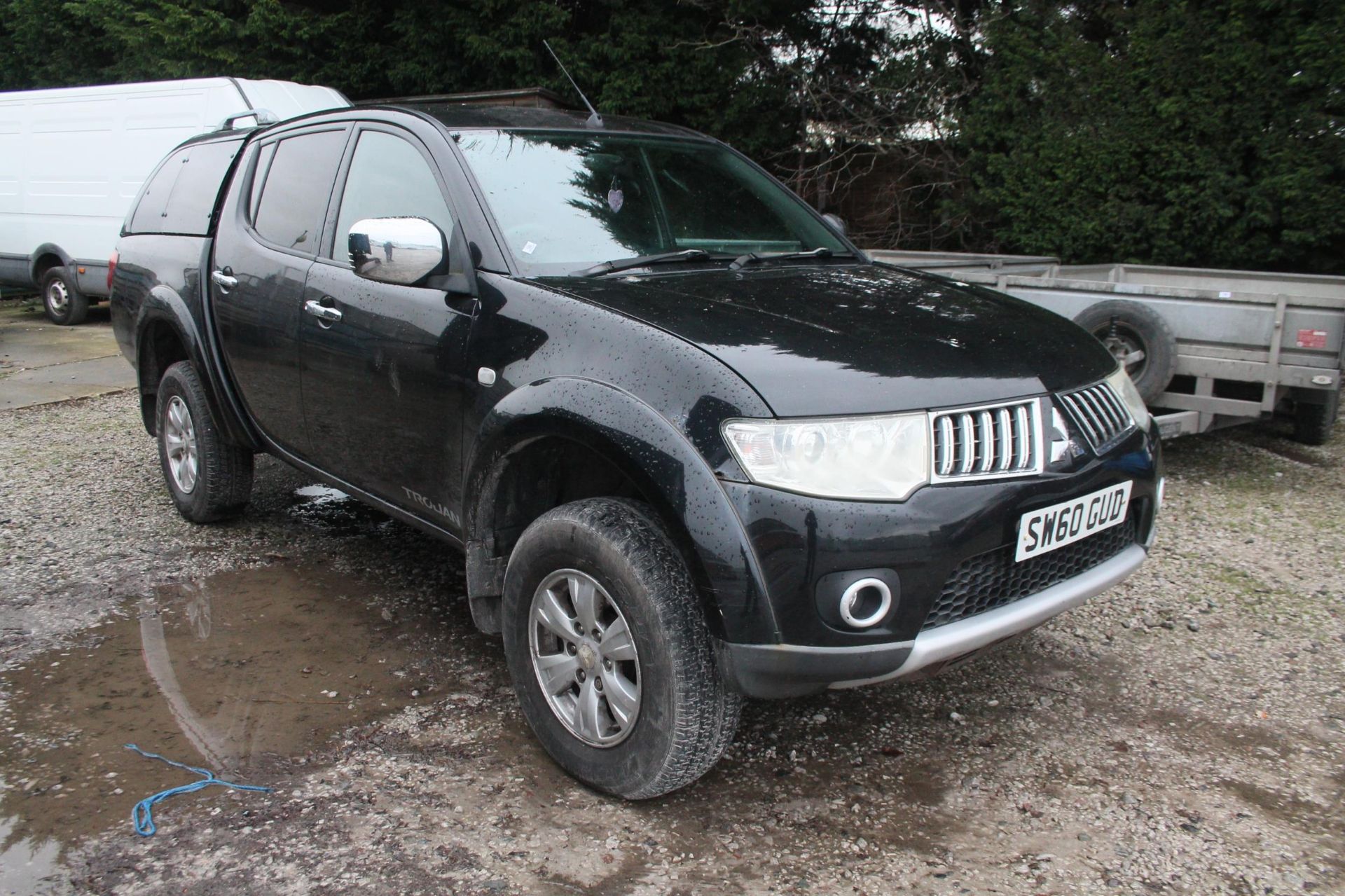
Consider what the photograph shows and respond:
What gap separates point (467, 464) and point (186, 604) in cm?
177

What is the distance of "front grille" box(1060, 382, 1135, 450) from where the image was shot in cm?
269

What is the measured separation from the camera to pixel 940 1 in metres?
10.9

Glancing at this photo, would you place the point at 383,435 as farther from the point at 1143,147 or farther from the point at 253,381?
the point at 1143,147

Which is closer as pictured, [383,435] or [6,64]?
[383,435]

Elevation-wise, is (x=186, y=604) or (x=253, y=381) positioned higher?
(x=253, y=381)

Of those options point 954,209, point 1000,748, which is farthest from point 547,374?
point 954,209

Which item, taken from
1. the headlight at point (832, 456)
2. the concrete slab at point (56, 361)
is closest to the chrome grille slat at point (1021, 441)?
the headlight at point (832, 456)

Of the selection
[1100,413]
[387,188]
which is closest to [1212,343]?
[1100,413]

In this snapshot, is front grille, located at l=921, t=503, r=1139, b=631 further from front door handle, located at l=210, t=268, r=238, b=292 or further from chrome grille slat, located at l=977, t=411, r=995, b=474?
front door handle, located at l=210, t=268, r=238, b=292

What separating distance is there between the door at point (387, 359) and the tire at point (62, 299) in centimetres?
1004

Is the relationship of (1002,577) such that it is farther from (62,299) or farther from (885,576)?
(62,299)

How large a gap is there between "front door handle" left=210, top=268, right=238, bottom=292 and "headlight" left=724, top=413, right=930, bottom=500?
264cm

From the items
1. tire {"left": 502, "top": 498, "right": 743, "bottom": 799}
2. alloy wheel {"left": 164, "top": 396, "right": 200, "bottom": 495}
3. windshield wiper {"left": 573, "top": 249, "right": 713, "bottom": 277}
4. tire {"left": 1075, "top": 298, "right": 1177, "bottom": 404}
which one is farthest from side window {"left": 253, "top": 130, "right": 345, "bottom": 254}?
tire {"left": 1075, "top": 298, "right": 1177, "bottom": 404}

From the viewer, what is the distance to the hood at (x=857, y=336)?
7.87ft
